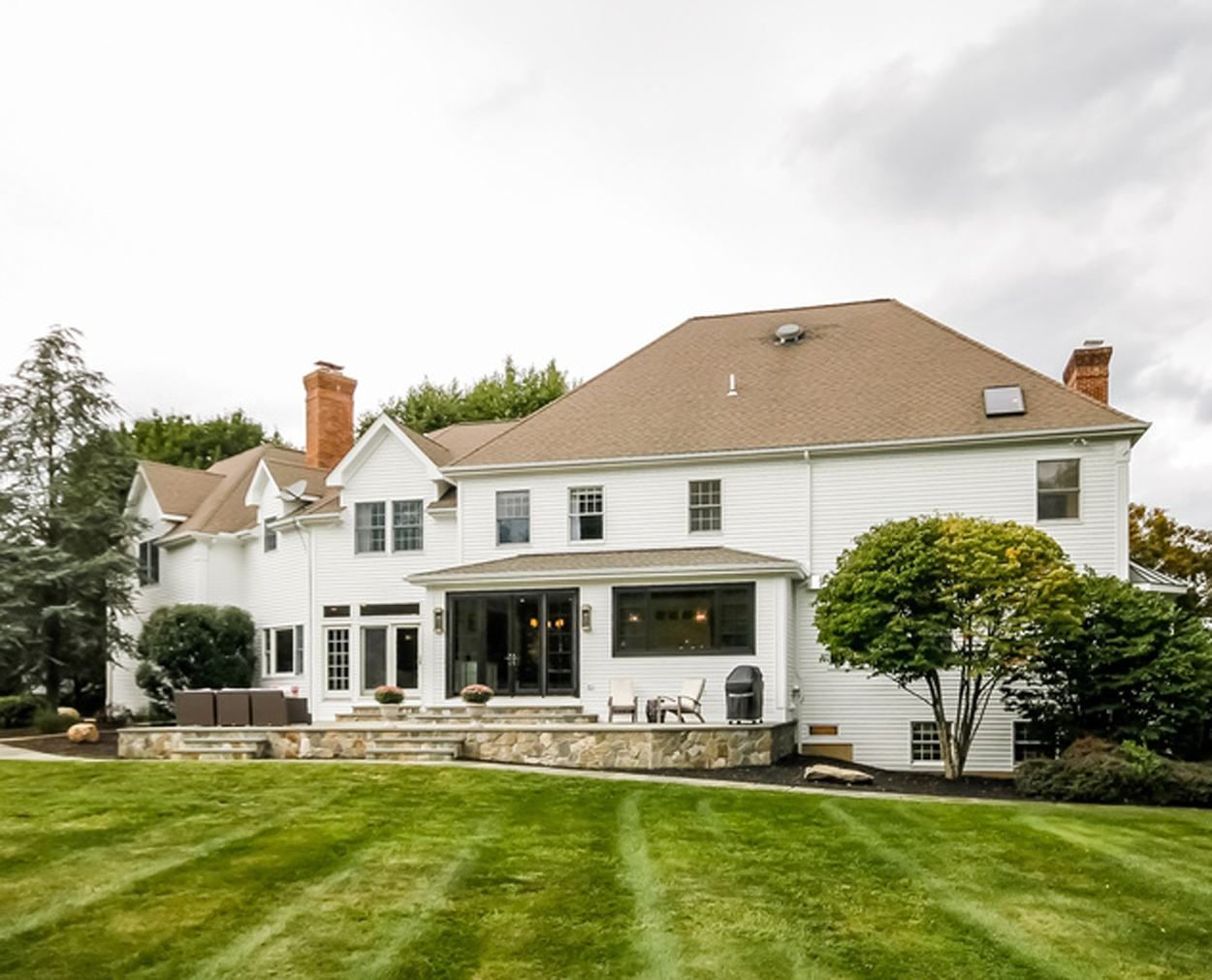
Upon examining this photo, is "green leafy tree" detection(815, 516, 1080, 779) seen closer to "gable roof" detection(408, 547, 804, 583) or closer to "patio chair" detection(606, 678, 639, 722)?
"gable roof" detection(408, 547, 804, 583)

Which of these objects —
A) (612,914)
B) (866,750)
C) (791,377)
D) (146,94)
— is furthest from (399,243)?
(612,914)

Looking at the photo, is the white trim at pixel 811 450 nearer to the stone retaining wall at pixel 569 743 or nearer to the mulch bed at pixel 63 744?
the stone retaining wall at pixel 569 743

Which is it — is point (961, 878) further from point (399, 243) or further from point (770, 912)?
point (399, 243)

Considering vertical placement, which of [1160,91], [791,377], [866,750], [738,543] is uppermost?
[1160,91]

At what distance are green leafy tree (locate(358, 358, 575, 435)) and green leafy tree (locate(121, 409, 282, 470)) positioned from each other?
5.64 m

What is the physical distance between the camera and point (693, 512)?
76.6ft

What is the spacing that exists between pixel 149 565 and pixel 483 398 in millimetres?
17962

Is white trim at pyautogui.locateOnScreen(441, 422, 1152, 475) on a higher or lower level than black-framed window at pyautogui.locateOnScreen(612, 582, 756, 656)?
higher

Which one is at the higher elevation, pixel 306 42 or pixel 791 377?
pixel 306 42

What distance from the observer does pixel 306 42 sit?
1741 cm

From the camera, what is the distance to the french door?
22.6 m

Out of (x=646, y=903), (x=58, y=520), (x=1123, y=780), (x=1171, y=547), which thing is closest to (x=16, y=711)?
(x=58, y=520)

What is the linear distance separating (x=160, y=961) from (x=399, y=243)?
2133 centimetres

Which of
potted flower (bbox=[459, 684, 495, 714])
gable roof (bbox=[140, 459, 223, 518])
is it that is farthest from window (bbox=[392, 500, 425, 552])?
gable roof (bbox=[140, 459, 223, 518])
